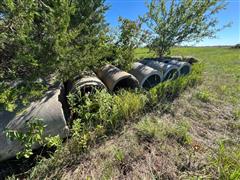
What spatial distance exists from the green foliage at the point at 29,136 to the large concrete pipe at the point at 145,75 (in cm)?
237

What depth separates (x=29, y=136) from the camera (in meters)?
1.76

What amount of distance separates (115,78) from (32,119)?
1.71 meters

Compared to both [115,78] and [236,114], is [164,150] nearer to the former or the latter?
[115,78]

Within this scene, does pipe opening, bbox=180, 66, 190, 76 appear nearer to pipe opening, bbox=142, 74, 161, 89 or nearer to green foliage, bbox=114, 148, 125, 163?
pipe opening, bbox=142, 74, 161, 89

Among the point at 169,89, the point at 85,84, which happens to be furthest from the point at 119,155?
the point at 169,89

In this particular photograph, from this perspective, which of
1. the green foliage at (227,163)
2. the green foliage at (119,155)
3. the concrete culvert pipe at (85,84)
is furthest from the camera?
the concrete culvert pipe at (85,84)

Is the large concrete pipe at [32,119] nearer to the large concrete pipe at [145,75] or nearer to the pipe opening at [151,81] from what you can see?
the large concrete pipe at [145,75]

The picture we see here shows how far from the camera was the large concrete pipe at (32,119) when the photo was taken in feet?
5.93

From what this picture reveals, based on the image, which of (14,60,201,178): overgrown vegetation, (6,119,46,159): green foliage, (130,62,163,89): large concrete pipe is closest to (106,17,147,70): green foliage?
(130,62,163,89): large concrete pipe

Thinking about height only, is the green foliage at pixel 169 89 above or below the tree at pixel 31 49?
below

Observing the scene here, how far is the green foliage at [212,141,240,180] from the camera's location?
154 centimetres

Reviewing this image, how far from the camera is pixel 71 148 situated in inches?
80.6

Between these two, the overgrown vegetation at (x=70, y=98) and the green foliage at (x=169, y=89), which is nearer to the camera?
the overgrown vegetation at (x=70, y=98)

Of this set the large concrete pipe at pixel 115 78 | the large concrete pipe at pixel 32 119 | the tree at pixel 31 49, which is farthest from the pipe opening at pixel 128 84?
the large concrete pipe at pixel 32 119
